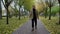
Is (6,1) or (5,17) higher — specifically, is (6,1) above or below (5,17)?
above

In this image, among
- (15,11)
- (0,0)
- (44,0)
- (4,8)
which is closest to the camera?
(0,0)

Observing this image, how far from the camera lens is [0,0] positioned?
917 cm

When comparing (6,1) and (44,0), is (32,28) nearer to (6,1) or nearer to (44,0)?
(6,1)

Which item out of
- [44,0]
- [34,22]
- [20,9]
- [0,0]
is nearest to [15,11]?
[20,9]

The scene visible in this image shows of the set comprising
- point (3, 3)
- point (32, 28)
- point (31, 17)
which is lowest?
point (32, 28)

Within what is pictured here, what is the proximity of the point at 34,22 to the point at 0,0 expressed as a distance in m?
2.66

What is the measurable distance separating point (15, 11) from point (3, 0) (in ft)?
16.7

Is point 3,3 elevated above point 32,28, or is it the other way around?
point 3,3

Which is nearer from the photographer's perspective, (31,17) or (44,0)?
(31,17)

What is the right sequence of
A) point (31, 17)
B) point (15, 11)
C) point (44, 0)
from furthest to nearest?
point (44, 0) < point (15, 11) < point (31, 17)

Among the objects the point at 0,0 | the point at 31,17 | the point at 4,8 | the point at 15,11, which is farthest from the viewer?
the point at 15,11

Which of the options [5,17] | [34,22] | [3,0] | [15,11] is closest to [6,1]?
[3,0]

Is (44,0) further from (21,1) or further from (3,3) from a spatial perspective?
(3,3)

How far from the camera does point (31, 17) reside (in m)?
7.28
